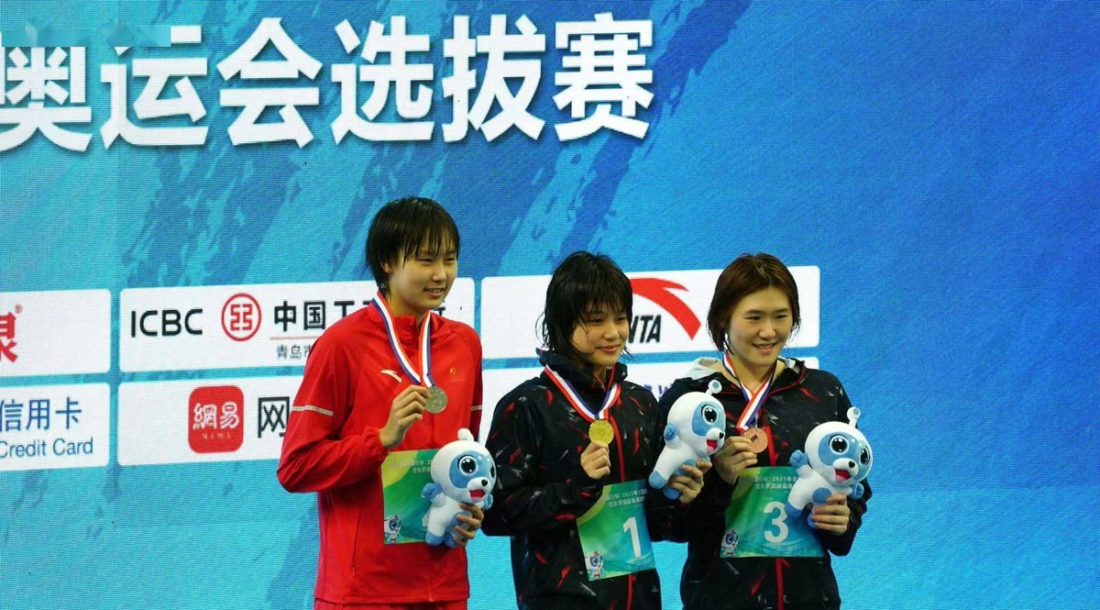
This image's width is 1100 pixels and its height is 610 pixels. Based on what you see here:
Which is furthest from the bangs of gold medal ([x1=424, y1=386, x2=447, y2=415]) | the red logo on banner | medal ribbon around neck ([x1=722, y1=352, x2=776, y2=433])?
the red logo on banner

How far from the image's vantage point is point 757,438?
243cm

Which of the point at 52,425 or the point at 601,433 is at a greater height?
the point at 52,425

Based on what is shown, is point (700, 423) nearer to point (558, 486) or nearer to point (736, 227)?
point (558, 486)

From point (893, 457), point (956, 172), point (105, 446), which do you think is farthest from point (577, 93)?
point (105, 446)

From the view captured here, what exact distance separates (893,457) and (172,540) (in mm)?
1988

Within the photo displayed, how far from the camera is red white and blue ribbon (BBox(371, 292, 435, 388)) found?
243cm

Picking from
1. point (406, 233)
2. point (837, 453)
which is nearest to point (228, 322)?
point (406, 233)

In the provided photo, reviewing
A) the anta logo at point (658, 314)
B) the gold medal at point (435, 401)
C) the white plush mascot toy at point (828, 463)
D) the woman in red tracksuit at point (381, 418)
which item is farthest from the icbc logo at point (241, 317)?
the white plush mascot toy at point (828, 463)

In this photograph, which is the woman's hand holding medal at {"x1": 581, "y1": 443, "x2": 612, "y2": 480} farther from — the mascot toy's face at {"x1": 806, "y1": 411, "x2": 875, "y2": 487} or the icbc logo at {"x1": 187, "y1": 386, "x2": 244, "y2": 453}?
the icbc logo at {"x1": 187, "y1": 386, "x2": 244, "y2": 453}

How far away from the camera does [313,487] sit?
237 cm

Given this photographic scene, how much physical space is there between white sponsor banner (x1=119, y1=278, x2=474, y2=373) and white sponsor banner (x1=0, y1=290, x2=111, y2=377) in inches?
2.3

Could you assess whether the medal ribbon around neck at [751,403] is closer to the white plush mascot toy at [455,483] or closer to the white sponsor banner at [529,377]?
the white plush mascot toy at [455,483]

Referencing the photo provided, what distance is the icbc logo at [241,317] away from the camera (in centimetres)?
353

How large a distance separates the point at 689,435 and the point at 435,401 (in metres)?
0.45
